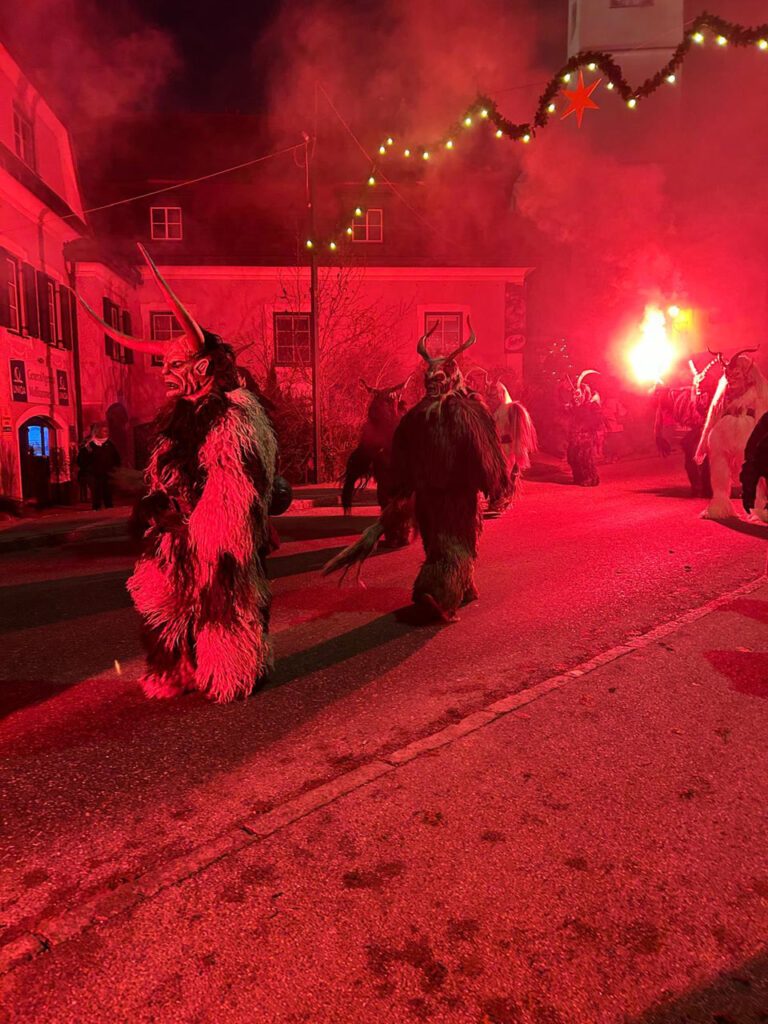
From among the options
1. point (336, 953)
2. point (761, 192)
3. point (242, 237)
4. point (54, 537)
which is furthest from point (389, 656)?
point (761, 192)

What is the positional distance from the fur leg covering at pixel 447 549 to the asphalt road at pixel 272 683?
0.24 m

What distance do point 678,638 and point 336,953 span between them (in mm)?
3554

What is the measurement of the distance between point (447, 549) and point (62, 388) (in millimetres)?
14619

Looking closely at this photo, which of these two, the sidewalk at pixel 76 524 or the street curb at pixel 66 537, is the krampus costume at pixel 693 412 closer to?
the sidewalk at pixel 76 524

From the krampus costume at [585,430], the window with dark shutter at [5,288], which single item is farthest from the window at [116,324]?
the krampus costume at [585,430]

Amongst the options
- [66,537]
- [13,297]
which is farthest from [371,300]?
[66,537]

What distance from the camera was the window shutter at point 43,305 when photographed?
51.7 ft

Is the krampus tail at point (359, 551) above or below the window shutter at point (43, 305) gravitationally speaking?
below

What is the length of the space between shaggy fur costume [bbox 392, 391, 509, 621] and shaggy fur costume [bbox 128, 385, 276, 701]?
1.74 meters

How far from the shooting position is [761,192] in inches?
Answer: 1485

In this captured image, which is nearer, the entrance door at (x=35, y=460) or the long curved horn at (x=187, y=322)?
the long curved horn at (x=187, y=322)

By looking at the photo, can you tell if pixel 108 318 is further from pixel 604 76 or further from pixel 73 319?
pixel 604 76

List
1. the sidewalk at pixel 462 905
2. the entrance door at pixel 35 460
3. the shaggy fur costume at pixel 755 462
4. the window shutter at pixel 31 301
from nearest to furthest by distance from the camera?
the sidewalk at pixel 462 905, the shaggy fur costume at pixel 755 462, the window shutter at pixel 31 301, the entrance door at pixel 35 460

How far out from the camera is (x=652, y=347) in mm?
33781
